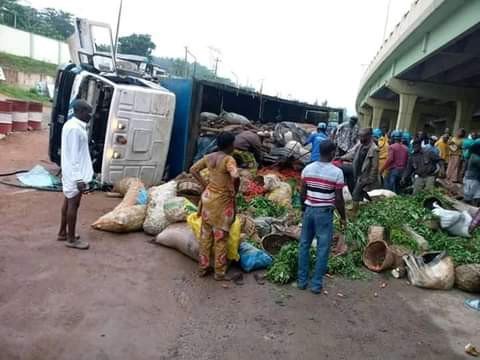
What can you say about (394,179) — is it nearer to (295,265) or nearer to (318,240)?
(295,265)

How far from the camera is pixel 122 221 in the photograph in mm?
5648

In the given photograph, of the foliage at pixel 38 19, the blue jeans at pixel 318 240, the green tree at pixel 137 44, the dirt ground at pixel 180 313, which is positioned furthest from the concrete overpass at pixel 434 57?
the foliage at pixel 38 19

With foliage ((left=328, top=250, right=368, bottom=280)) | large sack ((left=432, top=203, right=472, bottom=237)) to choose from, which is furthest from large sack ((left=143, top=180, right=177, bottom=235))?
large sack ((left=432, top=203, right=472, bottom=237))

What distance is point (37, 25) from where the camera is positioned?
4897 cm

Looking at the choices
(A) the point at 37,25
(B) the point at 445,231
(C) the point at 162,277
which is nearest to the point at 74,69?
(C) the point at 162,277

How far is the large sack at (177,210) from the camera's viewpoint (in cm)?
557

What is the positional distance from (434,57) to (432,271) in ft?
41.8

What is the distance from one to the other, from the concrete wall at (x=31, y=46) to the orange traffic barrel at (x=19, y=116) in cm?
2256

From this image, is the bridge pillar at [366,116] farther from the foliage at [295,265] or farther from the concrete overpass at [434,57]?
the foliage at [295,265]

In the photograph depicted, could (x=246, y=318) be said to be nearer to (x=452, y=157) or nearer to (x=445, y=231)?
(x=445, y=231)

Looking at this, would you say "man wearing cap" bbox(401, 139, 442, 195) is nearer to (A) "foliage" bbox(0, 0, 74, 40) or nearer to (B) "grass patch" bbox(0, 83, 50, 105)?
(B) "grass patch" bbox(0, 83, 50, 105)

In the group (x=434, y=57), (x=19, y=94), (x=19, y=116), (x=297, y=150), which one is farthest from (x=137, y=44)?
(x=297, y=150)

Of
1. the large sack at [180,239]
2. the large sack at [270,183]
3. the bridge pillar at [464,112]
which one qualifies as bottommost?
the large sack at [180,239]

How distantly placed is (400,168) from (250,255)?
4.88m
